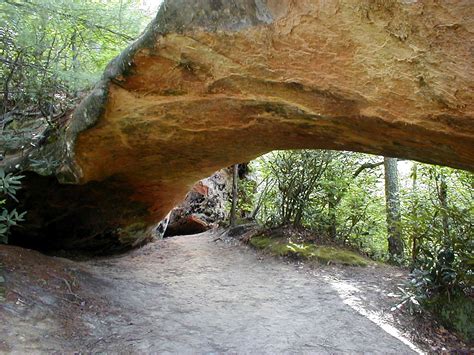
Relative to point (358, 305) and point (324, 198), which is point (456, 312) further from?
Answer: point (324, 198)

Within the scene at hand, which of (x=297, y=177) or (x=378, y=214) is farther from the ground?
(x=297, y=177)

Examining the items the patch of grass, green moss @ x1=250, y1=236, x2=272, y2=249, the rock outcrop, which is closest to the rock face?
the patch of grass

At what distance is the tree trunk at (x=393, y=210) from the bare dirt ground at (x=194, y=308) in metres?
1.02

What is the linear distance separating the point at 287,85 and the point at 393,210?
222 inches

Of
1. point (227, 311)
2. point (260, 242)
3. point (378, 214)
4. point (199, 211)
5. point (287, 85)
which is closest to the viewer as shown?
point (287, 85)

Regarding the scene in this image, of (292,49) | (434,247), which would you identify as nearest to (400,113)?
(292,49)

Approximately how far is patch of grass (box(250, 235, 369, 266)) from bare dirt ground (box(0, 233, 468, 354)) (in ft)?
0.92

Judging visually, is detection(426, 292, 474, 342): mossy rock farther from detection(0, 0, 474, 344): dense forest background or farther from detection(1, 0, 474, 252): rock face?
detection(1, 0, 474, 252): rock face

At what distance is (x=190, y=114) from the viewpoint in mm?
4227

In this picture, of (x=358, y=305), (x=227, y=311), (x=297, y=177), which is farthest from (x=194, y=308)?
(x=297, y=177)

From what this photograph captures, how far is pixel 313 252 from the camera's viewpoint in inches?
285

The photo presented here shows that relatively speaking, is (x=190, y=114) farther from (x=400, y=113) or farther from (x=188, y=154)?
(x=400, y=113)

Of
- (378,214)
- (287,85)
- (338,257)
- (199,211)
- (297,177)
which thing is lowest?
(338,257)

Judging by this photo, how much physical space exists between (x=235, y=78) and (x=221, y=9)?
24.2 inches
